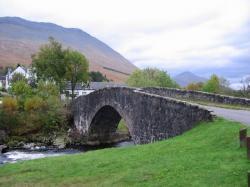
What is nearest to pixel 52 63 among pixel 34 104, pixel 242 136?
pixel 34 104

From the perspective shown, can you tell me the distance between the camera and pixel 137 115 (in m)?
38.3

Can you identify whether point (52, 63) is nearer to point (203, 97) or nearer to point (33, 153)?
point (33, 153)

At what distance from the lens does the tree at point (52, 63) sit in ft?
275

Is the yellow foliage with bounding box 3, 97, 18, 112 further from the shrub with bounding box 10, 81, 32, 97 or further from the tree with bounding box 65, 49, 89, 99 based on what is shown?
the tree with bounding box 65, 49, 89, 99

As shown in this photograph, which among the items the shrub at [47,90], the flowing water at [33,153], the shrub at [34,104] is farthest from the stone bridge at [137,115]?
the shrub at [47,90]

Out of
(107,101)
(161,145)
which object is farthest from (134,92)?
(161,145)

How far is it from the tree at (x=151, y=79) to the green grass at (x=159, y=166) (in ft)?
255

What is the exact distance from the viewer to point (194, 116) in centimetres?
2658

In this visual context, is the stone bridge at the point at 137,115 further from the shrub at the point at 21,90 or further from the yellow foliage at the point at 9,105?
the shrub at the point at 21,90

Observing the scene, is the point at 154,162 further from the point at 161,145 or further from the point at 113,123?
the point at 113,123

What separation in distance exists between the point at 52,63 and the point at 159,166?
228ft

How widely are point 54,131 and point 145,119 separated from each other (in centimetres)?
3353

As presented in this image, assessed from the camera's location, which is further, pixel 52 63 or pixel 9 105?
pixel 52 63

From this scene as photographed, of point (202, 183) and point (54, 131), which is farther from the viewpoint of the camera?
point (54, 131)
